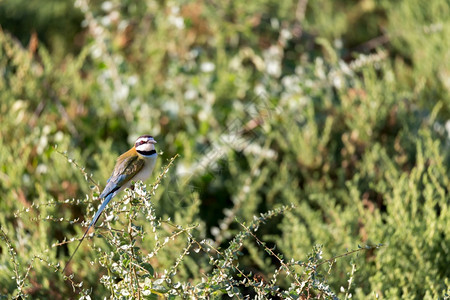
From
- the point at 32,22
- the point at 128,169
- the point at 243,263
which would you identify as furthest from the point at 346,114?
the point at 32,22

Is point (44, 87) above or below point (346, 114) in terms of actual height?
above

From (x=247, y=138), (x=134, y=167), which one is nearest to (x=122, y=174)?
(x=134, y=167)

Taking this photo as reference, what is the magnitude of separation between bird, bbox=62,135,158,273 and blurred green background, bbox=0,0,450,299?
0.58m

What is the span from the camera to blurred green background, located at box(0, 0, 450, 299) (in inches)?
101

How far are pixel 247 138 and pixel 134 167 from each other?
2054 millimetres

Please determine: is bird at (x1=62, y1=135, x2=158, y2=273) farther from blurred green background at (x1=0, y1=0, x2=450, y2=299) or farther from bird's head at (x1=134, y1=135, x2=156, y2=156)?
blurred green background at (x1=0, y1=0, x2=450, y2=299)

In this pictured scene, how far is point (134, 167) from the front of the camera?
5.72 ft

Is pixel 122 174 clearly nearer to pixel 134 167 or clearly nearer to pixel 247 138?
pixel 134 167

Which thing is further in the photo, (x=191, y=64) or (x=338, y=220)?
(x=191, y=64)

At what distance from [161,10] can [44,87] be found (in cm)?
129

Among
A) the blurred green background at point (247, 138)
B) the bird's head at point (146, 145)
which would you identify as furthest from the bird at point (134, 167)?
the blurred green background at point (247, 138)

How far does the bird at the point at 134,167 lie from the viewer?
1.70m

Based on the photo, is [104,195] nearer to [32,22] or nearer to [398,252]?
[398,252]

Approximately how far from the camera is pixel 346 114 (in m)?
3.70
